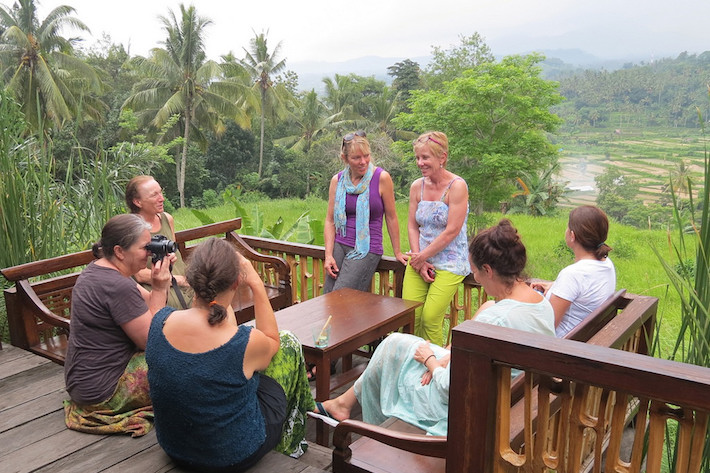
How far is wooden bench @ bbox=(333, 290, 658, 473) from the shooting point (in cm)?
175

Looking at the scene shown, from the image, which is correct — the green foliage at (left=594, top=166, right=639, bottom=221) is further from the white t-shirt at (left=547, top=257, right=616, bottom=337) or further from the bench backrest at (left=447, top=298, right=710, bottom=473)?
the bench backrest at (left=447, top=298, right=710, bottom=473)

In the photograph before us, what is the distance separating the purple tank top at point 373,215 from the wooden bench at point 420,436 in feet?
5.30

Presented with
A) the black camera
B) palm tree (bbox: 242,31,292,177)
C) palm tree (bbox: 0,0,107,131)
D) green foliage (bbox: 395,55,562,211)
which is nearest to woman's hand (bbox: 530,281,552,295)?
the black camera

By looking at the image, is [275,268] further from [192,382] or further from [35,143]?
[192,382]

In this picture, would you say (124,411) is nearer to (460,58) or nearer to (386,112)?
(460,58)

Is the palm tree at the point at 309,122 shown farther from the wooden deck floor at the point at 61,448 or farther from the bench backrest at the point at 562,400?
the bench backrest at the point at 562,400

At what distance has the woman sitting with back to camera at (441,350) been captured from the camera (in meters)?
2.06

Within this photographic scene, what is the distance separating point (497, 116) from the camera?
1884 centimetres

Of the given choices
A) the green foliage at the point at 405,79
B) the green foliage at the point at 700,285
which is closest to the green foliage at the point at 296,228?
the green foliage at the point at 700,285

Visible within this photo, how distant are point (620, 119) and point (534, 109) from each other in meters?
19.0

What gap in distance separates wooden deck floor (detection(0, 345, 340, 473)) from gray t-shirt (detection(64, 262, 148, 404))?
191 millimetres

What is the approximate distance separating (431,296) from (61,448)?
2072mm

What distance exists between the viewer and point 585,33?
143000 mm

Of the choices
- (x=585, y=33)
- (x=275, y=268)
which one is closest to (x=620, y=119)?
(x=275, y=268)
